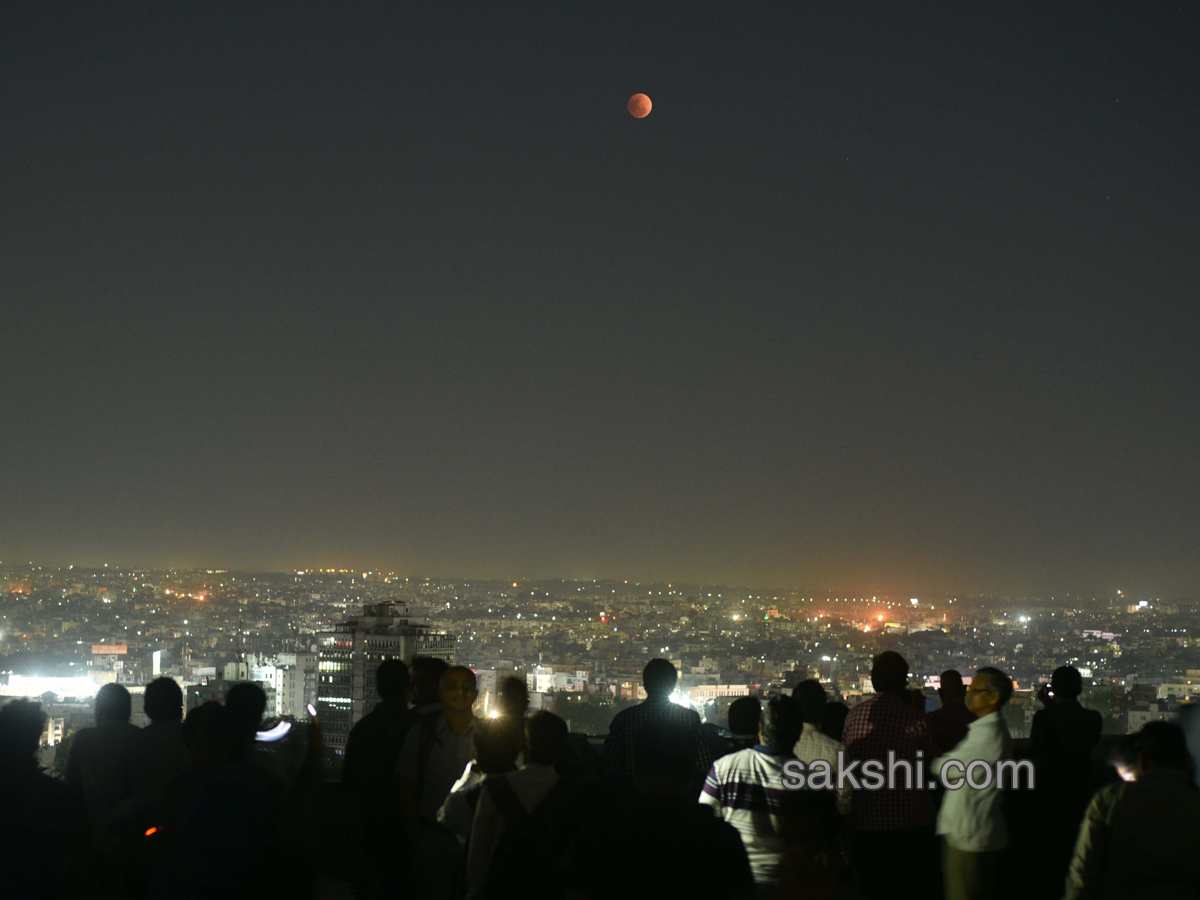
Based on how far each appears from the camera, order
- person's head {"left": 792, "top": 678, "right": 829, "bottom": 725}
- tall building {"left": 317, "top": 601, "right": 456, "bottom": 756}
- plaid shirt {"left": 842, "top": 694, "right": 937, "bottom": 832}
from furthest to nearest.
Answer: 1. tall building {"left": 317, "top": 601, "right": 456, "bottom": 756}
2. person's head {"left": 792, "top": 678, "right": 829, "bottom": 725}
3. plaid shirt {"left": 842, "top": 694, "right": 937, "bottom": 832}

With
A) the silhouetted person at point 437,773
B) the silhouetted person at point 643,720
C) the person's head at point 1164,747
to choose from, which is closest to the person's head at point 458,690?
the silhouetted person at point 437,773

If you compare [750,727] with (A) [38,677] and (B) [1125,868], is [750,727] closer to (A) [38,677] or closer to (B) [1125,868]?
(B) [1125,868]

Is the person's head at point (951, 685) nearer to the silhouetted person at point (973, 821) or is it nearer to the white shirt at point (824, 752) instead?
the silhouetted person at point (973, 821)

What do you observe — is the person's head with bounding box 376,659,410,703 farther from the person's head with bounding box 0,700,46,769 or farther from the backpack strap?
the person's head with bounding box 0,700,46,769

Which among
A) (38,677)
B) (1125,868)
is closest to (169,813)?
(1125,868)

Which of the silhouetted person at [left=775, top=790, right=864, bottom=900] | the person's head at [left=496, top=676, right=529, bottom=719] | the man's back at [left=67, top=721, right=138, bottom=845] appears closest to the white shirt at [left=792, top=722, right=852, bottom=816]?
the silhouetted person at [left=775, top=790, right=864, bottom=900]

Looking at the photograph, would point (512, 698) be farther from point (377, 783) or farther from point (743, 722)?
point (743, 722)
